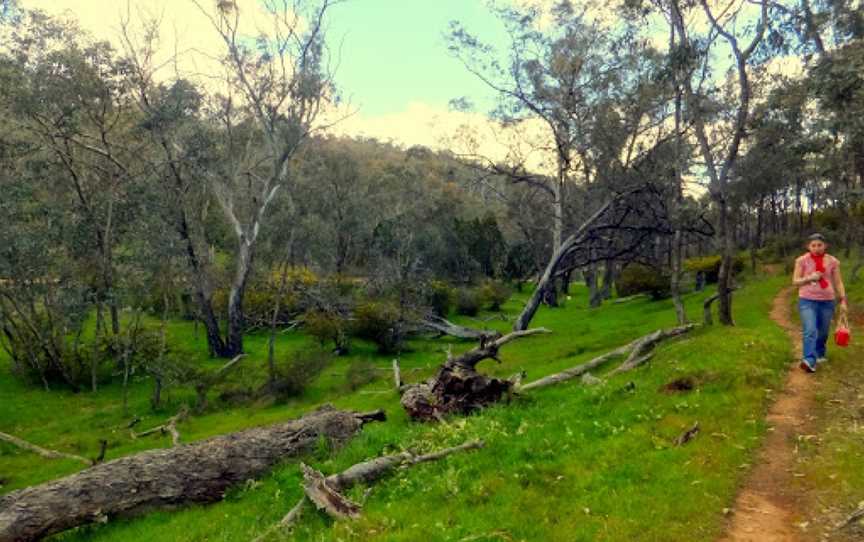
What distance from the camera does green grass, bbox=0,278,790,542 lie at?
6.84 meters

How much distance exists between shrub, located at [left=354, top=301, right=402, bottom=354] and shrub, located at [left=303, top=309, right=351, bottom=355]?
68 centimetres

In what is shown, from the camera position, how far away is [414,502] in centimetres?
794

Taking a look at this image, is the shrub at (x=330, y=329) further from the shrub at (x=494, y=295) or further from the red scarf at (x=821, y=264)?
the red scarf at (x=821, y=264)

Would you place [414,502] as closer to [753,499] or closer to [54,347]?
[753,499]

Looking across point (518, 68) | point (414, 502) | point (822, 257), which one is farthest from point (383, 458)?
point (518, 68)

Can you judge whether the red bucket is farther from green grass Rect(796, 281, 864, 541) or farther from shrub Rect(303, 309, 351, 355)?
shrub Rect(303, 309, 351, 355)

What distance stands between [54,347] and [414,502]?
855 inches

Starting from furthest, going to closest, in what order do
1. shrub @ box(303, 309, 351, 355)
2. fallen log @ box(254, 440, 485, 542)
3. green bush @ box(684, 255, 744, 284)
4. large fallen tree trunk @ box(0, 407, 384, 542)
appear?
green bush @ box(684, 255, 744, 284)
shrub @ box(303, 309, 351, 355)
large fallen tree trunk @ box(0, 407, 384, 542)
fallen log @ box(254, 440, 485, 542)

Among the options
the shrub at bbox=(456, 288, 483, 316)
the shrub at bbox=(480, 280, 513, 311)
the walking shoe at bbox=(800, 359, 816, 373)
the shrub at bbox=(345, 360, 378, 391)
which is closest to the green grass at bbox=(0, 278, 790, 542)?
A: the walking shoe at bbox=(800, 359, 816, 373)

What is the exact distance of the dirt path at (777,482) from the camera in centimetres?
632

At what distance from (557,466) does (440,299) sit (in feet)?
94.9

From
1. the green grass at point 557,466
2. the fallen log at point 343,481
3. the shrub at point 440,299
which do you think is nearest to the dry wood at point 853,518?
the green grass at point 557,466

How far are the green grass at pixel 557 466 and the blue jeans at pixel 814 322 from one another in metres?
0.80

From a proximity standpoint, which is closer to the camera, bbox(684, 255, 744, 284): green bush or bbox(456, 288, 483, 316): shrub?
bbox(684, 255, 744, 284): green bush
